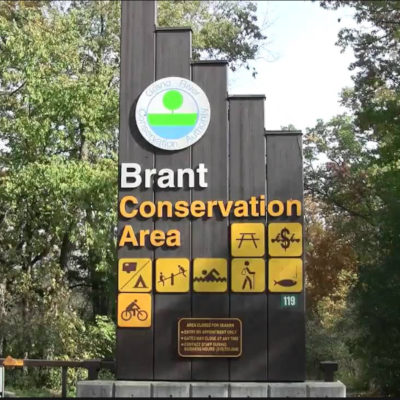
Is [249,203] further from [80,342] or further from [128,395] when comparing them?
[80,342]

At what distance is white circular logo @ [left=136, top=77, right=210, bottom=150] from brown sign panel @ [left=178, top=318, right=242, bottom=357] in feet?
6.76

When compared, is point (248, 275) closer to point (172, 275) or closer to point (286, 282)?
point (286, 282)

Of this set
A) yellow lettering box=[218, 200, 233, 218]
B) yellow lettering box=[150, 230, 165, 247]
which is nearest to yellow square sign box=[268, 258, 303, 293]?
yellow lettering box=[218, 200, 233, 218]

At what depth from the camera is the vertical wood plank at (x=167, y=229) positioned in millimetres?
7594

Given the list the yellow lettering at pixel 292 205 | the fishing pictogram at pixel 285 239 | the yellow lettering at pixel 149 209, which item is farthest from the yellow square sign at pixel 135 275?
the yellow lettering at pixel 292 205

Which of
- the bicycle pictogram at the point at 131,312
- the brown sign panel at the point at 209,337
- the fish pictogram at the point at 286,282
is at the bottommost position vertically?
the brown sign panel at the point at 209,337

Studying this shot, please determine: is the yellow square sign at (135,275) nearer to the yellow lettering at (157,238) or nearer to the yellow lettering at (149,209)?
the yellow lettering at (157,238)

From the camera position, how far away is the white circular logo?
794 centimetres

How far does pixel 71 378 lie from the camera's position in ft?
53.9

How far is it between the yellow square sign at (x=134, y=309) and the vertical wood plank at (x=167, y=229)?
0.11 meters

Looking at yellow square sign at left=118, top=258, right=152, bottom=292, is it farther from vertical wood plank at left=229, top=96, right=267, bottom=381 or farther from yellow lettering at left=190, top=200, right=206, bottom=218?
vertical wood plank at left=229, top=96, right=267, bottom=381

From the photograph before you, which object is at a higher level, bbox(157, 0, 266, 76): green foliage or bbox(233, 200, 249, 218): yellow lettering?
bbox(157, 0, 266, 76): green foliage

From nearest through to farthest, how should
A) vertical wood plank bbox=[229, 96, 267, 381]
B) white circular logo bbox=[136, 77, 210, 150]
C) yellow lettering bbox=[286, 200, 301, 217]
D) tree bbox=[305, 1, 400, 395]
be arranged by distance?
1. vertical wood plank bbox=[229, 96, 267, 381]
2. yellow lettering bbox=[286, 200, 301, 217]
3. white circular logo bbox=[136, 77, 210, 150]
4. tree bbox=[305, 1, 400, 395]

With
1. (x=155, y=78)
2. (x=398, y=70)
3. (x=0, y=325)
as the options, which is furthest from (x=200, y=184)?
(x=398, y=70)
